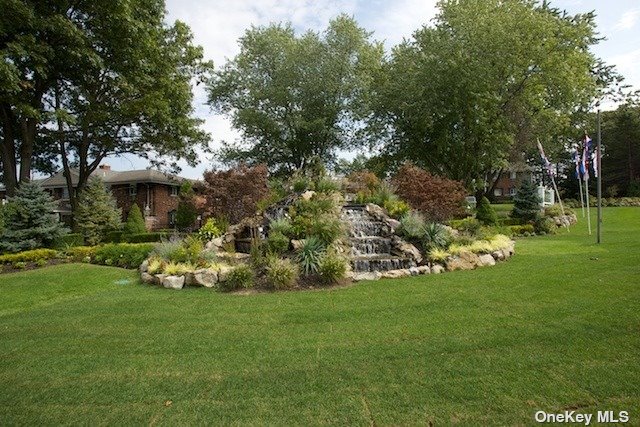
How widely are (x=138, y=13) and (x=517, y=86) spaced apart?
2154cm

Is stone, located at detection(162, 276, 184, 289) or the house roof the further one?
the house roof

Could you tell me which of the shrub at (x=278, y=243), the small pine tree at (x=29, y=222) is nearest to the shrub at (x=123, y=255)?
the small pine tree at (x=29, y=222)

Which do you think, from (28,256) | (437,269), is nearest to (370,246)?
(437,269)

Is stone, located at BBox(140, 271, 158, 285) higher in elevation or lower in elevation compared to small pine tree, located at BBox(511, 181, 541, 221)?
lower

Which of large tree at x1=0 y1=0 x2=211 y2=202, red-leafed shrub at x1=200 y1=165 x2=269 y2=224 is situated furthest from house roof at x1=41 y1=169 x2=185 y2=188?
red-leafed shrub at x1=200 y1=165 x2=269 y2=224

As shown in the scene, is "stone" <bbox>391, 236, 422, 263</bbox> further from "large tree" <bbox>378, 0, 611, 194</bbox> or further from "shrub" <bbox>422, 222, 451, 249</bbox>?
"large tree" <bbox>378, 0, 611, 194</bbox>

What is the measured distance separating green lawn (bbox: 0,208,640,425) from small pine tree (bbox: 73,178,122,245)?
12.5 meters

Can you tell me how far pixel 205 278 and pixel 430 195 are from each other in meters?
7.95

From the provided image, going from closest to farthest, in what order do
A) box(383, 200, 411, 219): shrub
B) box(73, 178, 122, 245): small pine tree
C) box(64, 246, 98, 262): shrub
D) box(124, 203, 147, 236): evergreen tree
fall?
box(64, 246, 98, 262): shrub
box(383, 200, 411, 219): shrub
box(124, 203, 147, 236): evergreen tree
box(73, 178, 122, 245): small pine tree

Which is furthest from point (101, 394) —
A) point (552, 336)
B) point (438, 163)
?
point (438, 163)

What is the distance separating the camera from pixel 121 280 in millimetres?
9625

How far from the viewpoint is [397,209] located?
12742 mm

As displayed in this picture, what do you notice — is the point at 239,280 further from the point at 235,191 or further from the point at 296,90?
the point at 296,90

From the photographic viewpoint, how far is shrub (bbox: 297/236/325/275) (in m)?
8.91
